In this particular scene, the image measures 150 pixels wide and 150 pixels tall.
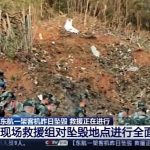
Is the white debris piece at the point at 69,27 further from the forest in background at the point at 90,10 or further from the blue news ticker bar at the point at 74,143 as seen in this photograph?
the blue news ticker bar at the point at 74,143

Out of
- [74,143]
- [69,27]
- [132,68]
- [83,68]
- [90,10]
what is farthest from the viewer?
[90,10]

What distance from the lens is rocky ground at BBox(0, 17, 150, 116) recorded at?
321 inches

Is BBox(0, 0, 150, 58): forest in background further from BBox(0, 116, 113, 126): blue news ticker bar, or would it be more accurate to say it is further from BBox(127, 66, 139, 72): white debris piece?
BBox(0, 116, 113, 126): blue news ticker bar

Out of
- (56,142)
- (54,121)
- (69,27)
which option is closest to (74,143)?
(56,142)

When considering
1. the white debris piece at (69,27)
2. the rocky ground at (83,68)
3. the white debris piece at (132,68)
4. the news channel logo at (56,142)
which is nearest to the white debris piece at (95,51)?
the rocky ground at (83,68)

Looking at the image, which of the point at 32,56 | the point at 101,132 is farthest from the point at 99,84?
the point at 101,132

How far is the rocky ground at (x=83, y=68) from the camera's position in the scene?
26.7 feet

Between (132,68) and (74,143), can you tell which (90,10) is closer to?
(132,68)

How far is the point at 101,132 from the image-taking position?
542 cm

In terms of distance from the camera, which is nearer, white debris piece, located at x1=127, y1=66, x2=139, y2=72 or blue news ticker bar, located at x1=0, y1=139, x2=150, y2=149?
blue news ticker bar, located at x1=0, y1=139, x2=150, y2=149

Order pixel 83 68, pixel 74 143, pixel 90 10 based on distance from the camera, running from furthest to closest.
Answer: pixel 90 10 → pixel 83 68 → pixel 74 143

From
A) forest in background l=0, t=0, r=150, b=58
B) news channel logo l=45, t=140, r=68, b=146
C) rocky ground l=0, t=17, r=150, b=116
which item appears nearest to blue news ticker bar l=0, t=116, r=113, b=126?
news channel logo l=45, t=140, r=68, b=146

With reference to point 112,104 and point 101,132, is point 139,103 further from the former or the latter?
point 101,132

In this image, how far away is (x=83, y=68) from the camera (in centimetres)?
862
